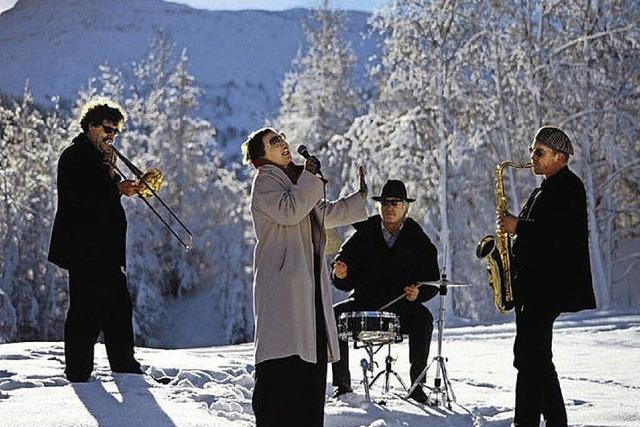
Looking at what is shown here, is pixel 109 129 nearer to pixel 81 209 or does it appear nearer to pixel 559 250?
pixel 81 209

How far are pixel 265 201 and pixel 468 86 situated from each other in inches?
623

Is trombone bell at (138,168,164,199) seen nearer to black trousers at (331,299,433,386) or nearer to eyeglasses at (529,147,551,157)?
black trousers at (331,299,433,386)

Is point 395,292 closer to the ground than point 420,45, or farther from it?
closer to the ground

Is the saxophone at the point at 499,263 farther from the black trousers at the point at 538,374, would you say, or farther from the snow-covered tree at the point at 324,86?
the snow-covered tree at the point at 324,86

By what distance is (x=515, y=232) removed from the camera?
15.9ft

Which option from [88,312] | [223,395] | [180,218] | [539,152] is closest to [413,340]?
[223,395]

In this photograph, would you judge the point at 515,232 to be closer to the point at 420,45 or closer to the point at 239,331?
the point at 420,45

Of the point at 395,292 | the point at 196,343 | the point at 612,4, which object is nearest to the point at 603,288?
the point at 612,4

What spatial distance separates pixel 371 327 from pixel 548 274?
134 centimetres

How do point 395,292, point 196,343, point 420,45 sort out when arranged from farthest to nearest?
1. point 196,343
2. point 420,45
3. point 395,292

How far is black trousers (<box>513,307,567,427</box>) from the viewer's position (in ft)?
15.5

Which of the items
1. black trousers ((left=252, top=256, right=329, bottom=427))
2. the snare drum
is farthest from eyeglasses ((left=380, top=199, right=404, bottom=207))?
black trousers ((left=252, top=256, right=329, bottom=427))

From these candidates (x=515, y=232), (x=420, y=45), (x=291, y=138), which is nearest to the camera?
(x=515, y=232)

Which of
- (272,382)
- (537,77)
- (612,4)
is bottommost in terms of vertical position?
(272,382)
